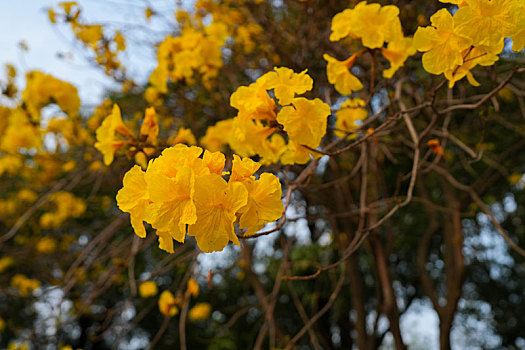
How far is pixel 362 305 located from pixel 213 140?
194cm

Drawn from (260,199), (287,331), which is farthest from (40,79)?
(287,331)

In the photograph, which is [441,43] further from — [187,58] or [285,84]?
[187,58]

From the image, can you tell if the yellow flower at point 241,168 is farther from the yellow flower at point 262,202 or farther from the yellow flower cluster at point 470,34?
the yellow flower cluster at point 470,34

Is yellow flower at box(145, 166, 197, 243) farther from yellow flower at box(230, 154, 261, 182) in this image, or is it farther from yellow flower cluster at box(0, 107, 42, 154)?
yellow flower cluster at box(0, 107, 42, 154)

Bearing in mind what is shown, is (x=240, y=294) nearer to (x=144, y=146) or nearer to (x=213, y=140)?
(x=213, y=140)

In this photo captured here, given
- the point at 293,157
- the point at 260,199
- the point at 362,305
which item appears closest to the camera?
the point at 260,199

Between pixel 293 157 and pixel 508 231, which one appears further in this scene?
pixel 508 231

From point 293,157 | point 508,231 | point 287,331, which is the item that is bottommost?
point 287,331

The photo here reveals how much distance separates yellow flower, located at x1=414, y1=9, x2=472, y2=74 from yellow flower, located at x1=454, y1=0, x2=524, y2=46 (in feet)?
0.12

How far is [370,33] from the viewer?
3.95ft

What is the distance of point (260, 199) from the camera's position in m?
0.82

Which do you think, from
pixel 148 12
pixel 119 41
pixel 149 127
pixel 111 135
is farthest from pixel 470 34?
pixel 148 12

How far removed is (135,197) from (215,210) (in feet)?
0.66

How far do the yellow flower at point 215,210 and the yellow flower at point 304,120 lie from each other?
0.28 metres
